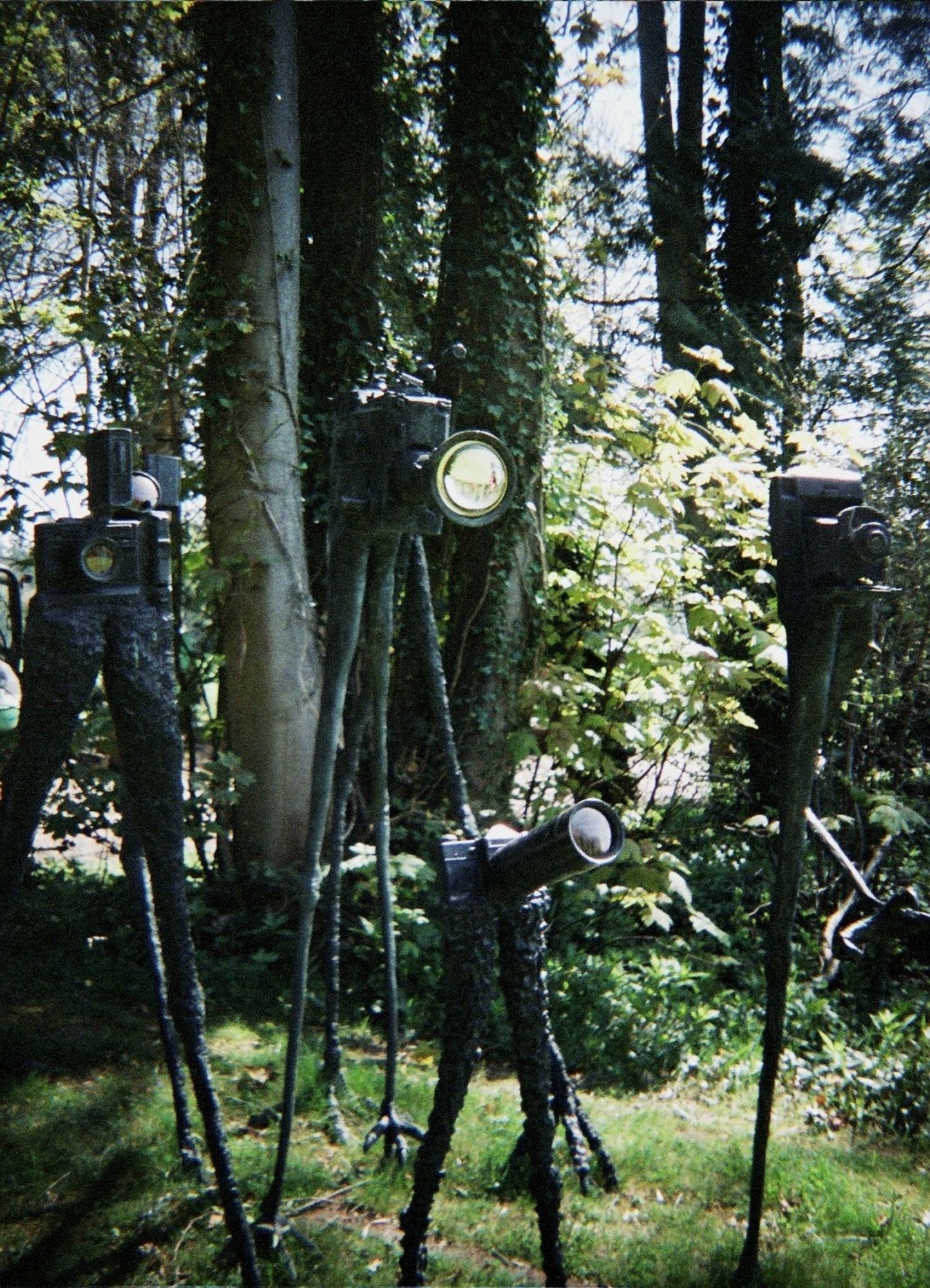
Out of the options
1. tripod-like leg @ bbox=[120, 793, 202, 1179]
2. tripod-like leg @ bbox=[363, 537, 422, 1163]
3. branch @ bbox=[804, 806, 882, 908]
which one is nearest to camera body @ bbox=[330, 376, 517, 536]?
tripod-like leg @ bbox=[363, 537, 422, 1163]

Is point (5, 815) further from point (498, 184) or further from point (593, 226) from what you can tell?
point (593, 226)

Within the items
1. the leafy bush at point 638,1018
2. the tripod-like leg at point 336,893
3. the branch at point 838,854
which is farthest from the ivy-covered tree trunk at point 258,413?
the branch at point 838,854

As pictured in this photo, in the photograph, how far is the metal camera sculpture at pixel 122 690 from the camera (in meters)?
2.05

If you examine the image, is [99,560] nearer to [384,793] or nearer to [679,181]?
[384,793]

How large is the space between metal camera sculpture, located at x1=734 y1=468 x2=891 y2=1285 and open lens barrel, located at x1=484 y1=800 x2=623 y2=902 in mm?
698

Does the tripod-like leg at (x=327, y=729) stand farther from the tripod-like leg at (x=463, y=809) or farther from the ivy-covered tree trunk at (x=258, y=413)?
the ivy-covered tree trunk at (x=258, y=413)

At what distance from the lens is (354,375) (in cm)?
533

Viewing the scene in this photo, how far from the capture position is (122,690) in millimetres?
2154

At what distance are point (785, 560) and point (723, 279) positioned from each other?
6848 mm

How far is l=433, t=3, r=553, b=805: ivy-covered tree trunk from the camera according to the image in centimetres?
504

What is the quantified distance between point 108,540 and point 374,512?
0.57m

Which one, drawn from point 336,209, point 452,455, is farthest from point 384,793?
point 336,209

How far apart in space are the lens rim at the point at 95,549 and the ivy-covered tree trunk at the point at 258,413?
2.54 meters

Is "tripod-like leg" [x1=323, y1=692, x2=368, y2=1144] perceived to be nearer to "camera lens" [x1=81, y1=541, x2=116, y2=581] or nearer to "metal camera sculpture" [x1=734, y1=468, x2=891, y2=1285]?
"camera lens" [x1=81, y1=541, x2=116, y2=581]
